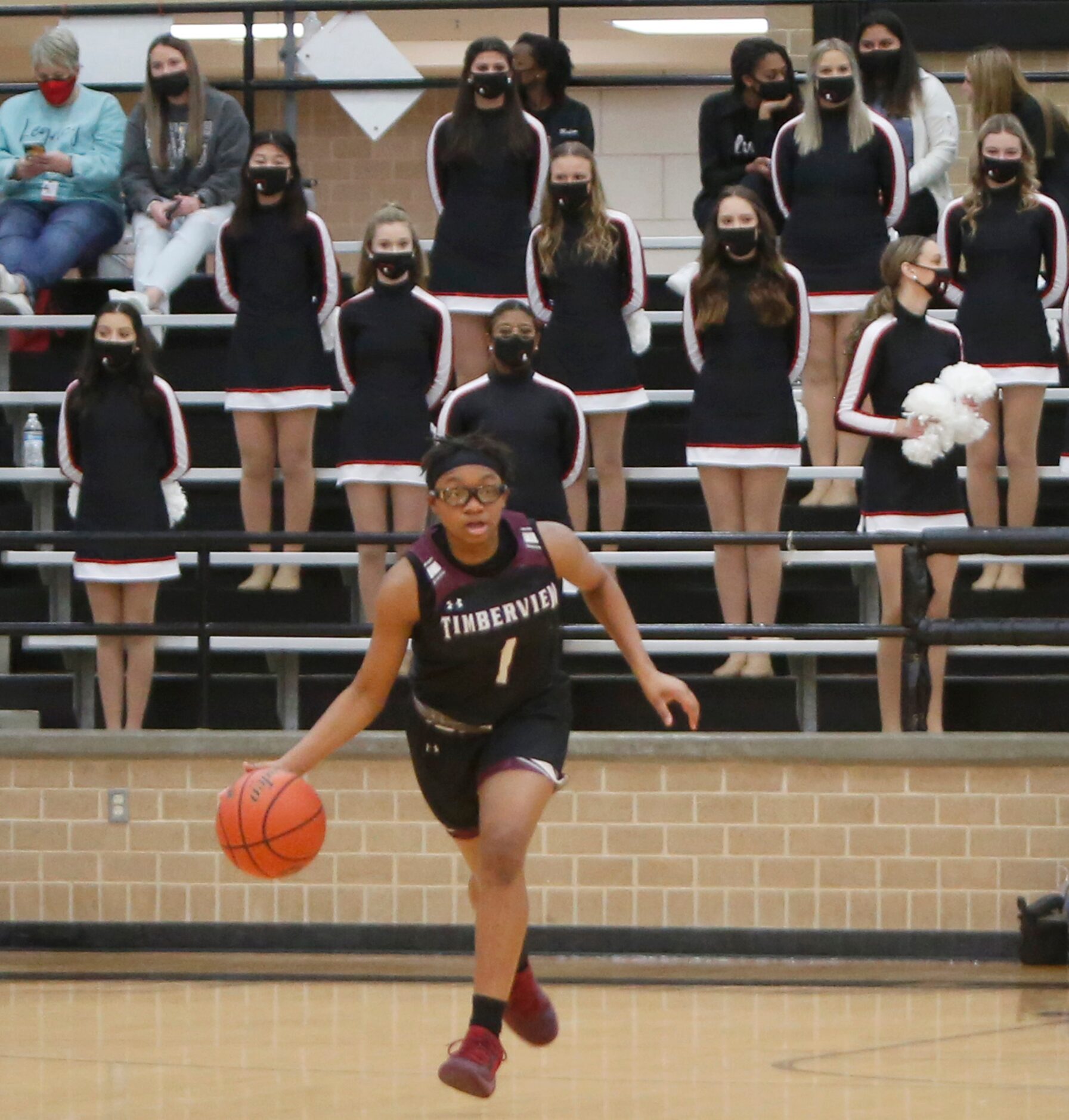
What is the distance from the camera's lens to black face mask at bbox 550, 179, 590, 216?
10227 mm

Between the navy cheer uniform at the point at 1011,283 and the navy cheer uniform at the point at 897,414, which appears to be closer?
the navy cheer uniform at the point at 897,414

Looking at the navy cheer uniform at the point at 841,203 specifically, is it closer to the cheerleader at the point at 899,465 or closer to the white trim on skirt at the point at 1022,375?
the white trim on skirt at the point at 1022,375

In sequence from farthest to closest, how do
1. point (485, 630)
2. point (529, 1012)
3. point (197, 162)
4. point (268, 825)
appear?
point (197, 162) → point (529, 1012) → point (268, 825) → point (485, 630)

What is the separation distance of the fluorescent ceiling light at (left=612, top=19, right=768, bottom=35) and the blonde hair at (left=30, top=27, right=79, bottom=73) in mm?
5972

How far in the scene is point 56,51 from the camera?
38.4ft

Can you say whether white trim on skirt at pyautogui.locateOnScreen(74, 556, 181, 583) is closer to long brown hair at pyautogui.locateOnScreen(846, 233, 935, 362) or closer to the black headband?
long brown hair at pyautogui.locateOnScreen(846, 233, 935, 362)

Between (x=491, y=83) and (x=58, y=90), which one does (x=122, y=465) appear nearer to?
(x=491, y=83)

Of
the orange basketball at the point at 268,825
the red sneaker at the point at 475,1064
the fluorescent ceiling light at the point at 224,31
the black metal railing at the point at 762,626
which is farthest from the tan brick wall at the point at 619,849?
the fluorescent ceiling light at the point at 224,31

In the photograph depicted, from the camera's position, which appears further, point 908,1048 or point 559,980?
point 559,980

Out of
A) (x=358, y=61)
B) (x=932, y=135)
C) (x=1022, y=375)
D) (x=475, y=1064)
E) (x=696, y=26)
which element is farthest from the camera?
(x=696, y=26)

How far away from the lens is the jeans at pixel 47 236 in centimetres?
1177

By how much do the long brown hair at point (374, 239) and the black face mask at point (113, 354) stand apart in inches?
42.1

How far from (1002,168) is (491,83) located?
2321 mm

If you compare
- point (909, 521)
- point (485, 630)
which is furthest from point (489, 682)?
point (909, 521)
